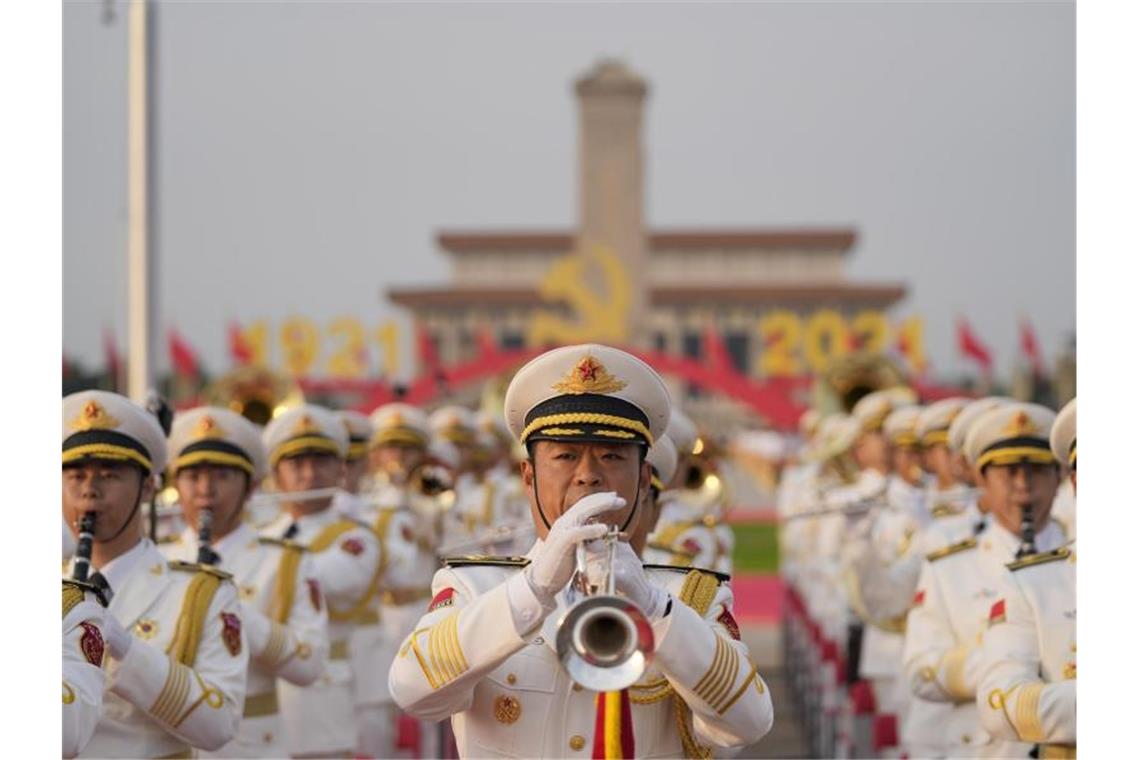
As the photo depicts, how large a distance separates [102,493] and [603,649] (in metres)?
2.43

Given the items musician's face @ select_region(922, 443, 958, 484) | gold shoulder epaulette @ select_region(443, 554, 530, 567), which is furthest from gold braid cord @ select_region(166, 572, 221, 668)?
musician's face @ select_region(922, 443, 958, 484)

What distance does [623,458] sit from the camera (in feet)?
13.5

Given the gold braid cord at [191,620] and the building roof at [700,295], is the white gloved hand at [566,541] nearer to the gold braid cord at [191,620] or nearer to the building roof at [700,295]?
the gold braid cord at [191,620]

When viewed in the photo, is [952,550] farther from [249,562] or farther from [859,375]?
[859,375]

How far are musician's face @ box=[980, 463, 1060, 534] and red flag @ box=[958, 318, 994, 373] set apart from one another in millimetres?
37986

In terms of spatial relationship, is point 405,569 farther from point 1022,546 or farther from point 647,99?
point 647,99

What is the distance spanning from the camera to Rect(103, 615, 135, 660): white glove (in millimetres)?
4914

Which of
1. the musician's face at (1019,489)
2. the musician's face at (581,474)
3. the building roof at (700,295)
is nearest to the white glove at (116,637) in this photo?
the musician's face at (581,474)

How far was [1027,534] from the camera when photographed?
691 cm

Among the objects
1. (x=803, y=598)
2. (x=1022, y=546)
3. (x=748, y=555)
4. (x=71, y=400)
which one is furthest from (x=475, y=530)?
(x=748, y=555)

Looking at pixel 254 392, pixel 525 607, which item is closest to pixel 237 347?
pixel 254 392

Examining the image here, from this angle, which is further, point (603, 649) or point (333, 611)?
point (333, 611)

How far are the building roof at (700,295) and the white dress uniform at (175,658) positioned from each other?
75111mm

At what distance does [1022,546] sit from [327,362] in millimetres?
69729
